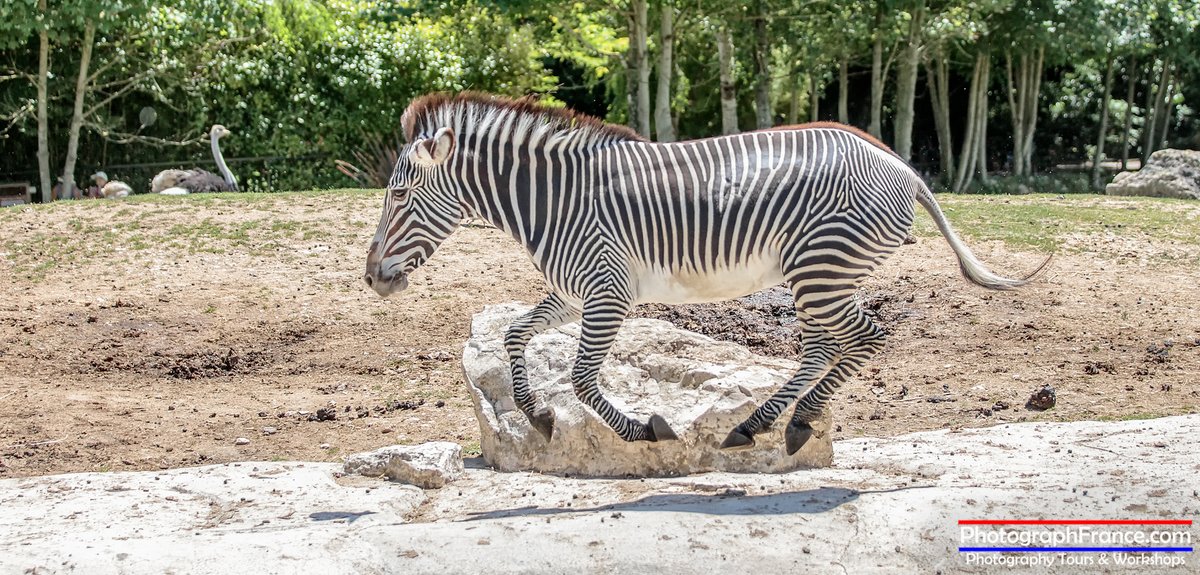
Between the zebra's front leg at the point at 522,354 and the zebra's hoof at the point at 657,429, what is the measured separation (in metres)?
0.59

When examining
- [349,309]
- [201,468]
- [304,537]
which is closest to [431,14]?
[349,309]

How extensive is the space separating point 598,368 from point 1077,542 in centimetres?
257

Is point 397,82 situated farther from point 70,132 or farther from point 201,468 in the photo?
point 201,468

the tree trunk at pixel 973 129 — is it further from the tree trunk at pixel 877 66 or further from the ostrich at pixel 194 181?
the ostrich at pixel 194 181

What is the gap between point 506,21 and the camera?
23.7 m

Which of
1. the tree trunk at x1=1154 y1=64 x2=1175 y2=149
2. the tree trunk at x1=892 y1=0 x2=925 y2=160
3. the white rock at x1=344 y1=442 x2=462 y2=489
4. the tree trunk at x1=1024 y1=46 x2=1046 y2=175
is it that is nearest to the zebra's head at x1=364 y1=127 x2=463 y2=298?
the white rock at x1=344 y1=442 x2=462 y2=489

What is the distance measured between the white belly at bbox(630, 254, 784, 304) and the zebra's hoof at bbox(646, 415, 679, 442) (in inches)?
27.0

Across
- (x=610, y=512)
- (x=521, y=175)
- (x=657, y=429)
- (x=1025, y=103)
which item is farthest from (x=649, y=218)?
(x=1025, y=103)

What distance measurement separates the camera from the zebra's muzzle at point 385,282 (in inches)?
275

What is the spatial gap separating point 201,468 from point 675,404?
2.83 m

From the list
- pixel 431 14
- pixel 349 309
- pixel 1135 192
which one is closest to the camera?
pixel 349 309

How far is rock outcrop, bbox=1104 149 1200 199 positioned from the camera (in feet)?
60.1

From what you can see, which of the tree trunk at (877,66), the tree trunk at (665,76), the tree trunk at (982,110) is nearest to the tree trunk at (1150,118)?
the tree trunk at (982,110)

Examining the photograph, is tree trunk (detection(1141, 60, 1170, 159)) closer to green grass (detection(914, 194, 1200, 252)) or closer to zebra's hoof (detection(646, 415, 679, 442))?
green grass (detection(914, 194, 1200, 252))
